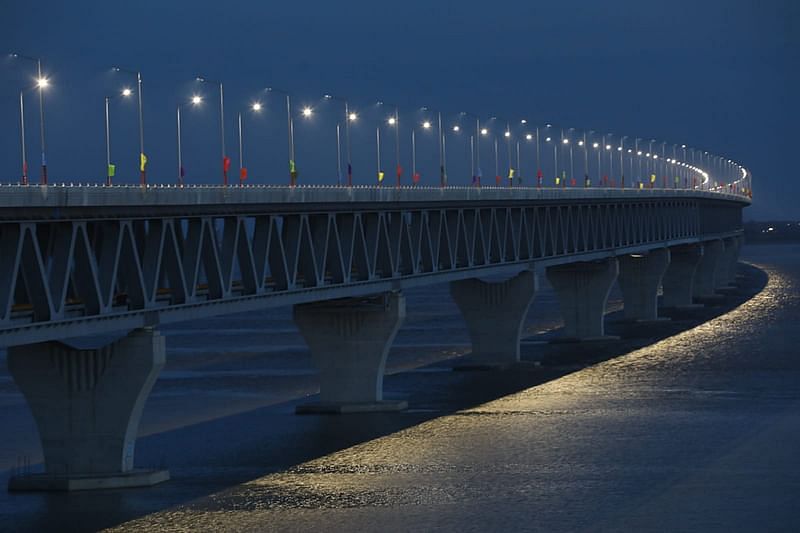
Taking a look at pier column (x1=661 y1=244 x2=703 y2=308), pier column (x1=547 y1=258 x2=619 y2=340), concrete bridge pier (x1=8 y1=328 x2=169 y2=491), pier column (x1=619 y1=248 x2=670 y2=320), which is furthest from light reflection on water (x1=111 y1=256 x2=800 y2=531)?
pier column (x1=661 y1=244 x2=703 y2=308)

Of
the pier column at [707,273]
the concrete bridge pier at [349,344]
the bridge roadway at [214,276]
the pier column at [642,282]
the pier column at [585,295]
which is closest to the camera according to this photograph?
the bridge roadway at [214,276]

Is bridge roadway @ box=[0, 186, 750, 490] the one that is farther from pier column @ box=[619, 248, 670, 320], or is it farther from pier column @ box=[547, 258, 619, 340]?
pier column @ box=[619, 248, 670, 320]

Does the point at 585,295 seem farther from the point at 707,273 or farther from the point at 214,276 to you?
the point at 707,273

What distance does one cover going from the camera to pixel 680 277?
516 feet

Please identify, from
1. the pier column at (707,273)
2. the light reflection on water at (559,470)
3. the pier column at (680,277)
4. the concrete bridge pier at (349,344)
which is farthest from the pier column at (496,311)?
the pier column at (707,273)

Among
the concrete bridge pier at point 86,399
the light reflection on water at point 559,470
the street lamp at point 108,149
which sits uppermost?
the street lamp at point 108,149

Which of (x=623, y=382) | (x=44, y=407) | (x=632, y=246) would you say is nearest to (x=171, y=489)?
(x=44, y=407)

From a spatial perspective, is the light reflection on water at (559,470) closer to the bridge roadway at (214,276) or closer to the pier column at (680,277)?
the bridge roadway at (214,276)

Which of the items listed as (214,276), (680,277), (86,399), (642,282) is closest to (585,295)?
(642,282)

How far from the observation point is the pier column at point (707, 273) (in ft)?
572

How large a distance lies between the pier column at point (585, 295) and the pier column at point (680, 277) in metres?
44.1

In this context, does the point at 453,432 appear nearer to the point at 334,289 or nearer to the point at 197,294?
the point at 334,289

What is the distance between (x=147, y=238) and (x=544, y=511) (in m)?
13.9

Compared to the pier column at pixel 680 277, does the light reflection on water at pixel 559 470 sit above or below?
below
